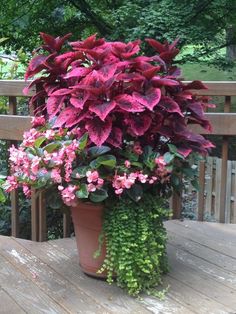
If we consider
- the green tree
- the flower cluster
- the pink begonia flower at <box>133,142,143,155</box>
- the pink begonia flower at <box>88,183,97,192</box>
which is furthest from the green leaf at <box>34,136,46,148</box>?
the green tree

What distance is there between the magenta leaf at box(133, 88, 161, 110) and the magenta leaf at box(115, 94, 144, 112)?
18mm

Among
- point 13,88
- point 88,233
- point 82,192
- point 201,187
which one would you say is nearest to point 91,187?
point 82,192

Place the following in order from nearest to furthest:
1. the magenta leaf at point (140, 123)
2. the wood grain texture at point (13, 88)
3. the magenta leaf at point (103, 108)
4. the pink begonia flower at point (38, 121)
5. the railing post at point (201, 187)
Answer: the magenta leaf at point (103, 108) → the magenta leaf at point (140, 123) → the pink begonia flower at point (38, 121) → the wood grain texture at point (13, 88) → the railing post at point (201, 187)

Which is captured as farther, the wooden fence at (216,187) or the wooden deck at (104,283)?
the wooden fence at (216,187)

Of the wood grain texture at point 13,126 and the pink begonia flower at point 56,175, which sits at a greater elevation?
the wood grain texture at point 13,126

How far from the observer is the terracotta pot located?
2.42 m

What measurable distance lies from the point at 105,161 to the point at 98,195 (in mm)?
160

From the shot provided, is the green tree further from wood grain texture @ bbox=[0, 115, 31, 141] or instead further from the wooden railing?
wood grain texture @ bbox=[0, 115, 31, 141]

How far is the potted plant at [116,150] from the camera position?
2234mm

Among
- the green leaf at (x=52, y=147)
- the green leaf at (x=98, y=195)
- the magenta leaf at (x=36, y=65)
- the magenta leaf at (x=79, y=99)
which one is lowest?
the green leaf at (x=98, y=195)

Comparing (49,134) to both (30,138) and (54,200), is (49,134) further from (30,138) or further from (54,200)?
(54,200)

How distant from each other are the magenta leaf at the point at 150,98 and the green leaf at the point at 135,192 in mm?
364

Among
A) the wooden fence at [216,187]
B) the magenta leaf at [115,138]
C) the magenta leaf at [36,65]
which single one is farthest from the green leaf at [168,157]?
the wooden fence at [216,187]

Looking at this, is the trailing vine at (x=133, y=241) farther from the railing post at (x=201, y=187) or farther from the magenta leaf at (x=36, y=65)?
the railing post at (x=201, y=187)
